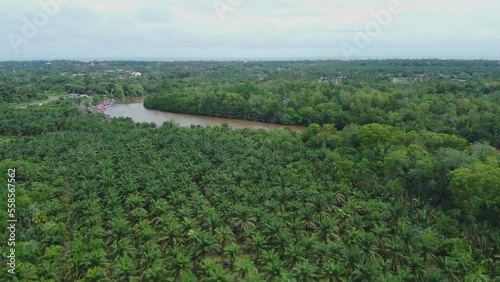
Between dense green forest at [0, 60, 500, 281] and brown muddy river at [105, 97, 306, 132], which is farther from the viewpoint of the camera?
brown muddy river at [105, 97, 306, 132]

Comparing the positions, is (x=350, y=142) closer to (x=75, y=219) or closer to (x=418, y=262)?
(x=418, y=262)

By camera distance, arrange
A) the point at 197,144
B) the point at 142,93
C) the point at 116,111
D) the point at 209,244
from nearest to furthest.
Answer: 1. the point at 209,244
2. the point at 197,144
3. the point at 116,111
4. the point at 142,93

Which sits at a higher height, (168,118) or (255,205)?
(255,205)

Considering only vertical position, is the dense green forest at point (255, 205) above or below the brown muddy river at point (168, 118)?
above

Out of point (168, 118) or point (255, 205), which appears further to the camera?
point (168, 118)

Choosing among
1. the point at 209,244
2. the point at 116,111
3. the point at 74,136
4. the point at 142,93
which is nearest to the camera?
the point at 209,244

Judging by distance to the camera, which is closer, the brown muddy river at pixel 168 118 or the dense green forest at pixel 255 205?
the dense green forest at pixel 255 205

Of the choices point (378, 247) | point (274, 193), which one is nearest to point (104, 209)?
point (274, 193)

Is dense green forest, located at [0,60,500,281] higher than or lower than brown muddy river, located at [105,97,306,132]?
higher
